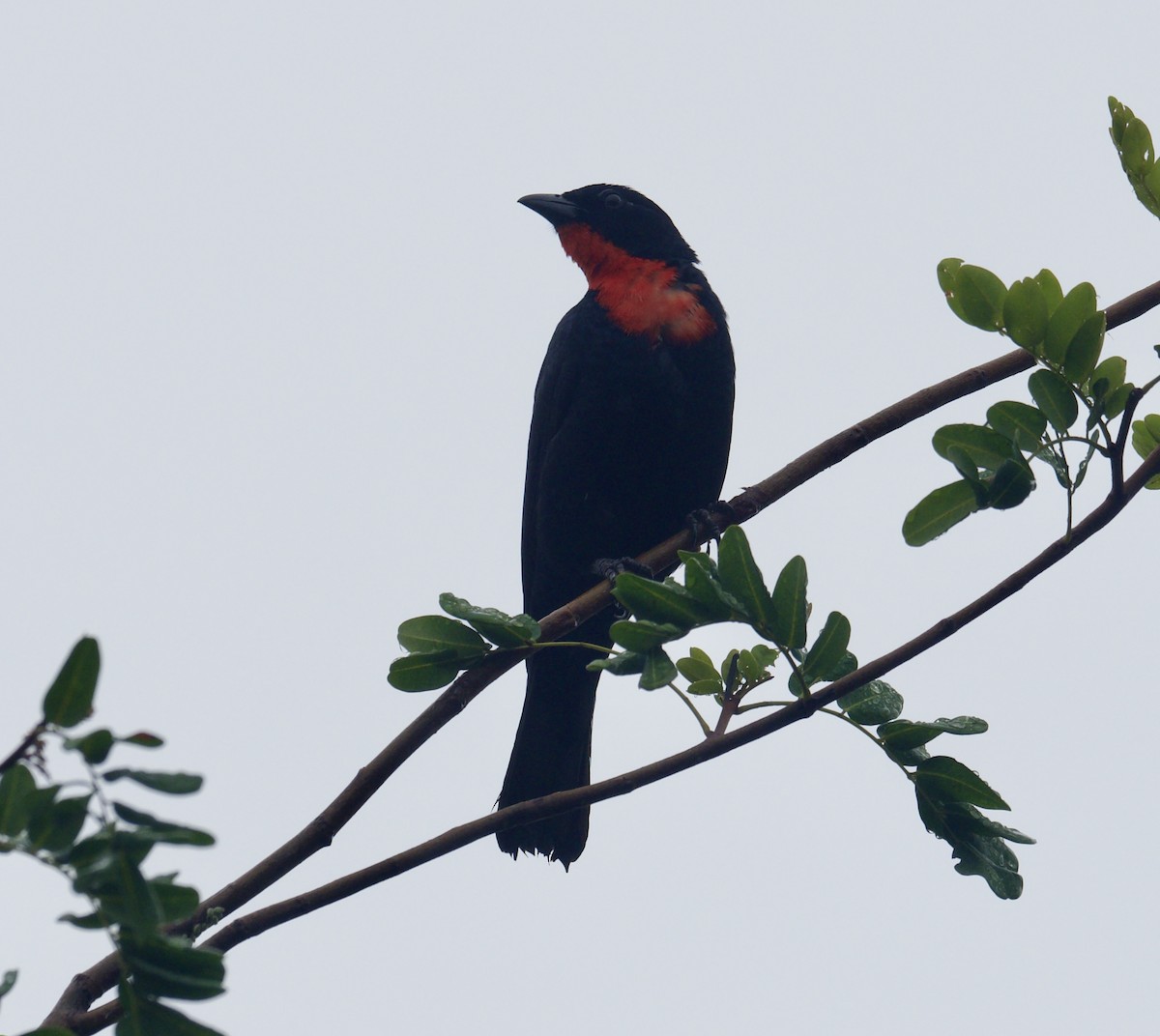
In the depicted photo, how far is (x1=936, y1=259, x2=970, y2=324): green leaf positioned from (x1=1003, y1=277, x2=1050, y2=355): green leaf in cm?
10

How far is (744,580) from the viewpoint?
236cm

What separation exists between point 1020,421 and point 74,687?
1655 millimetres

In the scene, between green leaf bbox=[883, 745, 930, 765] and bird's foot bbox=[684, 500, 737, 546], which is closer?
green leaf bbox=[883, 745, 930, 765]

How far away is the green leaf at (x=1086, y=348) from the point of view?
7.86 ft

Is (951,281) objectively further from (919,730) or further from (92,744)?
(92,744)

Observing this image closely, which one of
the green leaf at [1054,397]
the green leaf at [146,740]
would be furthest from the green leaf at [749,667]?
the green leaf at [146,740]

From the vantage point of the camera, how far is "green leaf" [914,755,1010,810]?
8.27 feet

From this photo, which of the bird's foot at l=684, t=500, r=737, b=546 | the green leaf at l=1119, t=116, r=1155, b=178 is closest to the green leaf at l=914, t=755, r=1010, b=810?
the green leaf at l=1119, t=116, r=1155, b=178

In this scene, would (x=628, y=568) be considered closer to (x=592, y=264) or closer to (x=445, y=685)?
(x=592, y=264)

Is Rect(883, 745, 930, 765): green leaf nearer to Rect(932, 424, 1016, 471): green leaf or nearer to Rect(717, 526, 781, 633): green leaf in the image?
Rect(717, 526, 781, 633): green leaf

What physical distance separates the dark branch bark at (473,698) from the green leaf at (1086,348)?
18cm

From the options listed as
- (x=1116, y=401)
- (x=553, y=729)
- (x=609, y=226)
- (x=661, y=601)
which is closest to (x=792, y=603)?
(x=661, y=601)

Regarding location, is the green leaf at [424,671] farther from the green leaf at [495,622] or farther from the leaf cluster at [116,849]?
the leaf cluster at [116,849]

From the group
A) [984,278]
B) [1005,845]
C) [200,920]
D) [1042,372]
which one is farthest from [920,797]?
[200,920]
